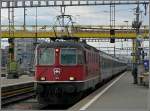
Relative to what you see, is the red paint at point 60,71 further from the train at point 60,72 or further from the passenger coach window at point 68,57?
the passenger coach window at point 68,57

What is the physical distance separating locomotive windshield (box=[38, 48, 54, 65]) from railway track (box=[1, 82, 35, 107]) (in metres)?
3.60

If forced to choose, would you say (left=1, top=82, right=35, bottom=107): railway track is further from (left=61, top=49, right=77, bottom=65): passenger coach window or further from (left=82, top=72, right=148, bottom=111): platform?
(left=82, top=72, right=148, bottom=111): platform

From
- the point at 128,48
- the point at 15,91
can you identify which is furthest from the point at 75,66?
the point at 128,48

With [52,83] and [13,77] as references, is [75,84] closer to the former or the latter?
[52,83]

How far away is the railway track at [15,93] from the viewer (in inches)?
1056

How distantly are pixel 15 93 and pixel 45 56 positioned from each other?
9.16 m

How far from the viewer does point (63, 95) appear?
845 inches

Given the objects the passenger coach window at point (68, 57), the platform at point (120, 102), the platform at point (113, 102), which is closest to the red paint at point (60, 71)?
the passenger coach window at point (68, 57)

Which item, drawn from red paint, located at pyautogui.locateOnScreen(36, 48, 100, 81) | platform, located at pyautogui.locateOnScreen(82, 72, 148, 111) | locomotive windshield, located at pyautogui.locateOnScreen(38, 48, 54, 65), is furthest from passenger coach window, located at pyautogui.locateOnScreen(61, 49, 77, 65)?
platform, located at pyautogui.locateOnScreen(82, 72, 148, 111)

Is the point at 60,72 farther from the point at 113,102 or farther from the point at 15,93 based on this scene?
the point at 15,93

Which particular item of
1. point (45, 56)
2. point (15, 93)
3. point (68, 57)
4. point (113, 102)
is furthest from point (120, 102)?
point (15, 93)

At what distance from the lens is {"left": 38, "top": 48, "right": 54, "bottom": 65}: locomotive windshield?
22.1 metres

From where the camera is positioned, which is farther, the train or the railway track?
the railway track

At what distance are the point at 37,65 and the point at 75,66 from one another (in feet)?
5.43
